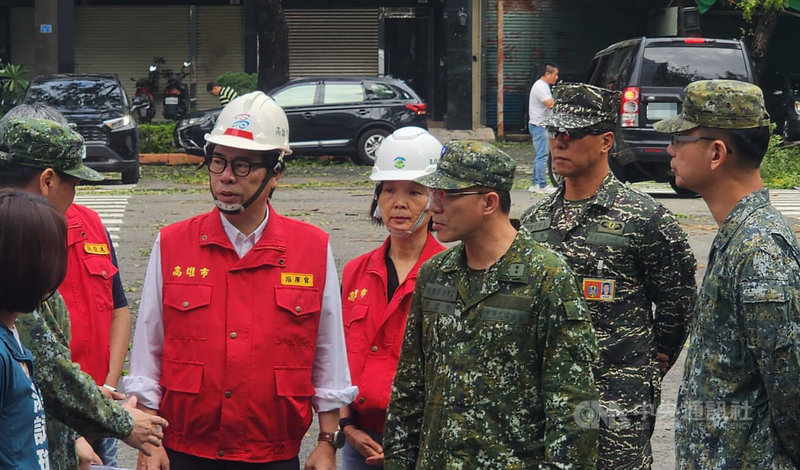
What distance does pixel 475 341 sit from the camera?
350 centimetres

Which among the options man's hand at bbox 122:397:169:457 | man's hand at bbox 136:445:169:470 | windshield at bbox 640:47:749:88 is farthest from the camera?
windshield at bbox 640:47:749:88

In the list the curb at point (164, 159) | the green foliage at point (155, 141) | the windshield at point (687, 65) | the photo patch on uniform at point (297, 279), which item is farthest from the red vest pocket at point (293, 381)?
the green foliage at point (155, 141)

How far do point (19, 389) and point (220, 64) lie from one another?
29.6m

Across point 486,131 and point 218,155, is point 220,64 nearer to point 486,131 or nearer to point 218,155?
point 486,131

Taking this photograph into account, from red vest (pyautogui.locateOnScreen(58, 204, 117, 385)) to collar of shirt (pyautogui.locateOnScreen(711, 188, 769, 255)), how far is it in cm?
232

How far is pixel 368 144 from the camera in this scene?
22.3 meters

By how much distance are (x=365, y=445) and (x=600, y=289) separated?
1.05m

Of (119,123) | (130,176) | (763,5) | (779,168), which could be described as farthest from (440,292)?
(763,5)

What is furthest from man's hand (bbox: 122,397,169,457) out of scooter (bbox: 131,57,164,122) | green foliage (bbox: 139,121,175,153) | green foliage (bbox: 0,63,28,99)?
scooter (bbox: 131,57,164,122)

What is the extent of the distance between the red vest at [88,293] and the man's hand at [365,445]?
3.30ft

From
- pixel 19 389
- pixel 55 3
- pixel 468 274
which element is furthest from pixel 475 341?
pixel 55 3

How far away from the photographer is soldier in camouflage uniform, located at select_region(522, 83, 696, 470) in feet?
14.2

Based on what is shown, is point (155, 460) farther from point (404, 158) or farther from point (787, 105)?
point (787, 105)

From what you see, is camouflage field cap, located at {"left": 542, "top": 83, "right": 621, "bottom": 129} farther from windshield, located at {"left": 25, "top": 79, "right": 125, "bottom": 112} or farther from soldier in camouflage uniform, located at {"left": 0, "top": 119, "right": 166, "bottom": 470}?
windshield, located at {"left": 25, "top": 79, "right": 125, "bottom": 112}
